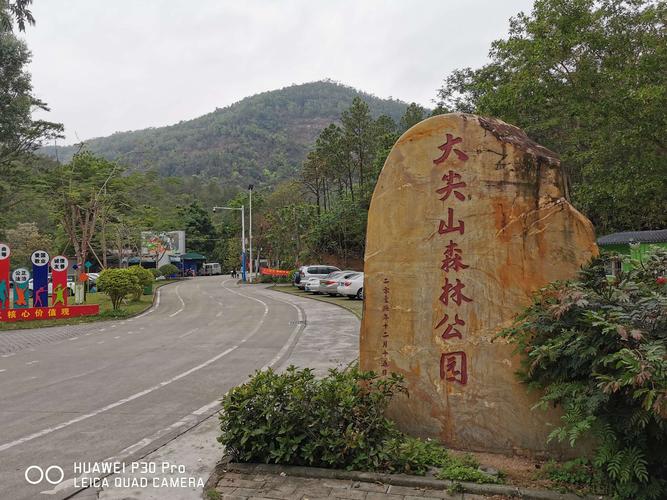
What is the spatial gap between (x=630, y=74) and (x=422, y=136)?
460 inches

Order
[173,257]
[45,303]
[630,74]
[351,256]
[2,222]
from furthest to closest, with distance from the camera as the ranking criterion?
[173,257] → [351,256] → [2,222] → [45,303] → [630,74]

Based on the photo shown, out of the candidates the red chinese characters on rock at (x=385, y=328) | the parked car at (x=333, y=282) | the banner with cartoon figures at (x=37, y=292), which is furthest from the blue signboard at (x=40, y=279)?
the red chinese characters on rock at (x=385, y=328)

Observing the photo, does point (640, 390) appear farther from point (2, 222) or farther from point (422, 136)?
point (2, 222)

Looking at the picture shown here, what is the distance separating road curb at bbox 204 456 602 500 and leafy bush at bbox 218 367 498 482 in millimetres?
80

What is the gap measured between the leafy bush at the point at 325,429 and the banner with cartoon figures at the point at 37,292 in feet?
54.1

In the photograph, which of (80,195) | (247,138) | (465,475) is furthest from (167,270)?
(247,138)

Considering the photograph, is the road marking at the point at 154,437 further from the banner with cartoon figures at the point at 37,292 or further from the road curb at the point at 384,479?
the banner with cartoon figures at the point at 37,292

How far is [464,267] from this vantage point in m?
5.06

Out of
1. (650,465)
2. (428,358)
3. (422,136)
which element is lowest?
(650,465)

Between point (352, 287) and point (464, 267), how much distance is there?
65.2 feet

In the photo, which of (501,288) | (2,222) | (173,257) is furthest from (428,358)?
(173,257)

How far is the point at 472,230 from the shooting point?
505 cm

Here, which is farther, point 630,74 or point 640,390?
point 630,74

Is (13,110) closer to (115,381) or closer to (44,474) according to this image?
(115,381)
